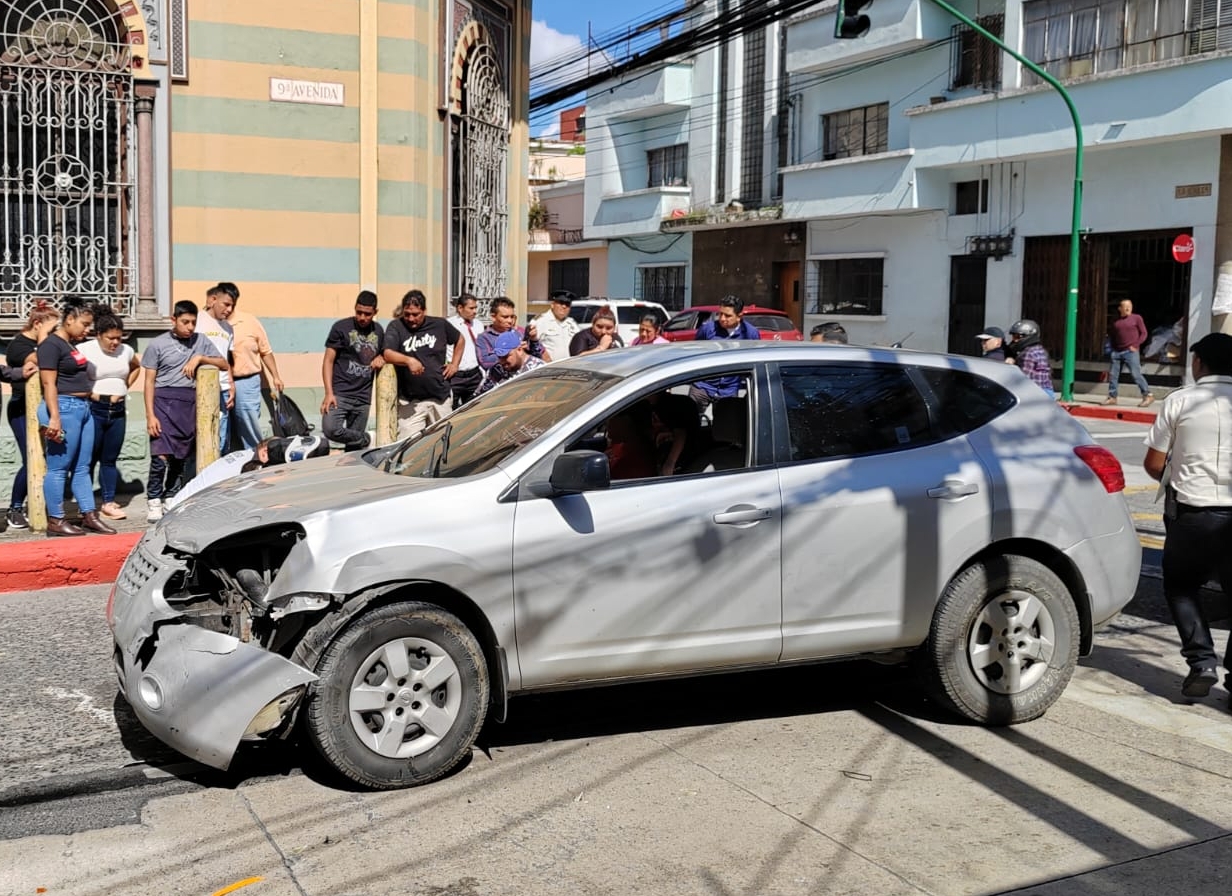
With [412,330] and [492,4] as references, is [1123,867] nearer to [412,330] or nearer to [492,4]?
[412,330]

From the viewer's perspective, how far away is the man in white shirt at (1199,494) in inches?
233

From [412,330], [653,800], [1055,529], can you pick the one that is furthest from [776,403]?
[412,330]

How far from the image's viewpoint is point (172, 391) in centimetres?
959

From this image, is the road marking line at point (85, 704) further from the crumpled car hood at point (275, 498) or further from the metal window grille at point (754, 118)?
the metal window grille at point (754, 118)

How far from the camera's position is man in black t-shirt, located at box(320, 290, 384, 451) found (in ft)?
34.0

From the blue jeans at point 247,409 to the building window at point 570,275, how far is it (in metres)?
33.6

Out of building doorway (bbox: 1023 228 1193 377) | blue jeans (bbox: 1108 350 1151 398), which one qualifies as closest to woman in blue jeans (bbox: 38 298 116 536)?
blue jeans (bbox: 1108 350 1151 398)

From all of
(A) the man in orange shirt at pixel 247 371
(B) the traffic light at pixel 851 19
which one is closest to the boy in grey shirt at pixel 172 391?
(A) the man in orange shirt at pixel 247 371

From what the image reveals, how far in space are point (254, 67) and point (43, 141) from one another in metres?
1.93

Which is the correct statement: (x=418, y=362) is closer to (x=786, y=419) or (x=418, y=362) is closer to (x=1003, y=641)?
(x=786, y=419)

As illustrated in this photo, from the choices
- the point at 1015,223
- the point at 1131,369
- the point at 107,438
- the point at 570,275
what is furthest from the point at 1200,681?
the point at 570,275

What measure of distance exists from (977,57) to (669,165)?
1205 cm

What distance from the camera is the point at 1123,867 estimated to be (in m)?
4.16

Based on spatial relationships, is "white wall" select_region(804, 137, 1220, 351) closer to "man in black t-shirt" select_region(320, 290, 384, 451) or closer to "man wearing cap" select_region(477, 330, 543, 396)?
"man wearing cap" select_region(477, 330, 543, 396)
